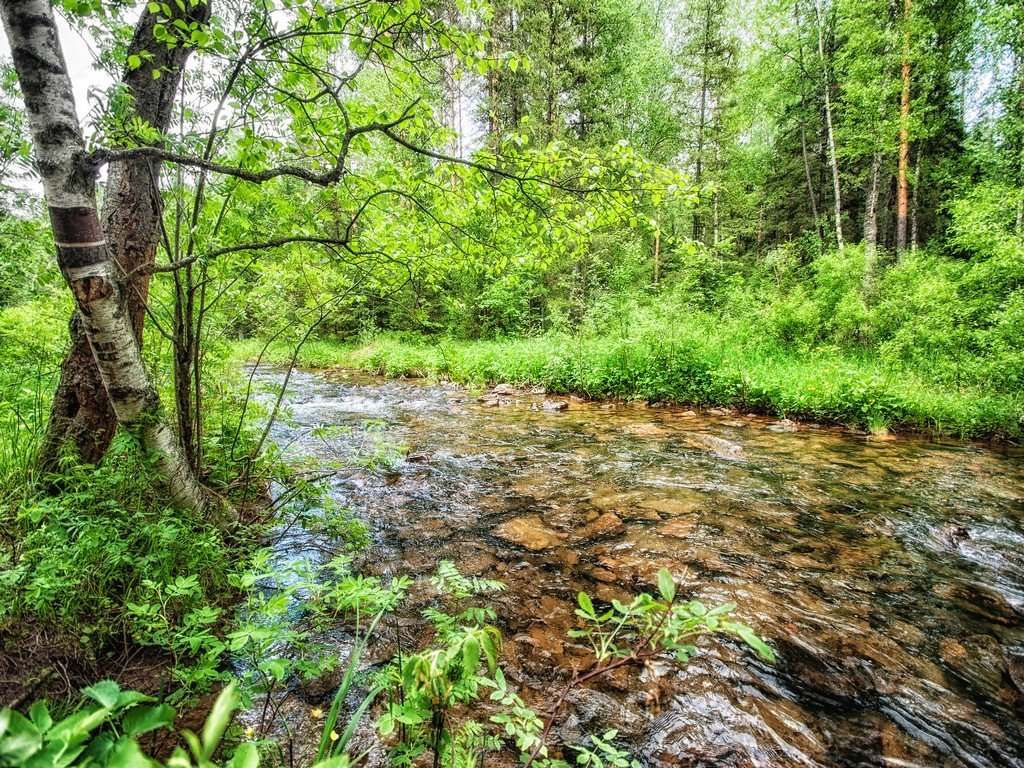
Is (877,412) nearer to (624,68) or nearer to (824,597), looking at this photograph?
(824,597)

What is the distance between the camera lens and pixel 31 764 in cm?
61

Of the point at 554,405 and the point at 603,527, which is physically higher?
the point at 554,405

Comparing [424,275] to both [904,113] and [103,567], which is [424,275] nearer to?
[103,567]

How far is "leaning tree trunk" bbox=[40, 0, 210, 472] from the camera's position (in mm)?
3025

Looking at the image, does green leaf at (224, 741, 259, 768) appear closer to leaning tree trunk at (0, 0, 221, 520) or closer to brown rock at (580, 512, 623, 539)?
leaning tree trunk at (0, 0, 221, 520)

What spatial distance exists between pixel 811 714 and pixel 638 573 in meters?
1.38

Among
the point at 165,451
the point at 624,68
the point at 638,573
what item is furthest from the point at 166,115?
the point at 624,68

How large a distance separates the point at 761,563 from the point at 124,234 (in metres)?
5.62

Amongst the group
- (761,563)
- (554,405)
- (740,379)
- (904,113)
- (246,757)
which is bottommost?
(761,563)

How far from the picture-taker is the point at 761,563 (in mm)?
3736

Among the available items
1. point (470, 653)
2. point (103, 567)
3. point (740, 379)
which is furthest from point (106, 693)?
point (740, 379)

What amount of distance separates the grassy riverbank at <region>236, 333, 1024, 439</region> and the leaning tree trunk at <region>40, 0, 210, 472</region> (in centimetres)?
251

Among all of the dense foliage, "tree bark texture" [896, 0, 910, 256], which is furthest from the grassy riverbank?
"tree bark texture" [896, 0, 910, 256]

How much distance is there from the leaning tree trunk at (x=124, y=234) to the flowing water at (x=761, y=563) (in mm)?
1520
